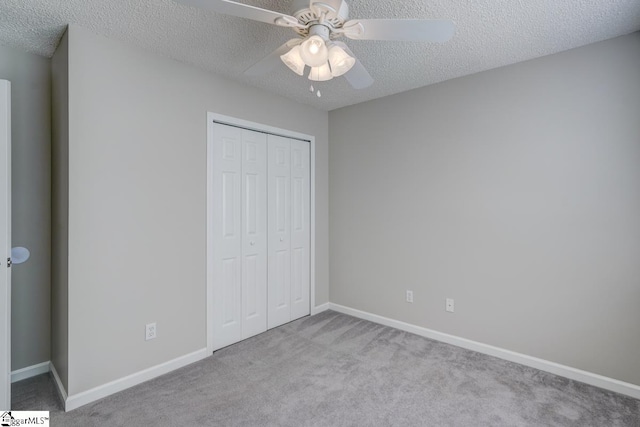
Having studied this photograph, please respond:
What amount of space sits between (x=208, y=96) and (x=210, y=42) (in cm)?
56

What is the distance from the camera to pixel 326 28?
4.99 ft

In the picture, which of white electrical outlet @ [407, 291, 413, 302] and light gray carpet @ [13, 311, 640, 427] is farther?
white electrical outlet @ [407, 291, 413, 302]

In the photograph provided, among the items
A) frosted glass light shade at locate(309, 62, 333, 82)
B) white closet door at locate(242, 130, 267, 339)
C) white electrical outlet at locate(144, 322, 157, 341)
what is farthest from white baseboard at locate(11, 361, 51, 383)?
frosted glass light shade at locate(309, 62, 333, 82)

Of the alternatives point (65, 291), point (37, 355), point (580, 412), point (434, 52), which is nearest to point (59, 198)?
point (65, 291)

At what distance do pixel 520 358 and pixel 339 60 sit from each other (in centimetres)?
266

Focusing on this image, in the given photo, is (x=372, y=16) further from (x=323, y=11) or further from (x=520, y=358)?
(x=520, y=358)

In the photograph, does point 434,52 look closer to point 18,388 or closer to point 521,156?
point 521,156

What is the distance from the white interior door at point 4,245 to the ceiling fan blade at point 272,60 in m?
1.42

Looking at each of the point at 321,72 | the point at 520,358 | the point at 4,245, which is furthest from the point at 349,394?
the point at 4,245

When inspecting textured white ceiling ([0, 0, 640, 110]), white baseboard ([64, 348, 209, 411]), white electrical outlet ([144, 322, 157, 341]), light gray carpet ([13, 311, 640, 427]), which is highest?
textured white ceiling ([0, 0, 640, 110])

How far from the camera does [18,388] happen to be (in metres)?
2.22

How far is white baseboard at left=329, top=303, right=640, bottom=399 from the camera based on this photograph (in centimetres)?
220

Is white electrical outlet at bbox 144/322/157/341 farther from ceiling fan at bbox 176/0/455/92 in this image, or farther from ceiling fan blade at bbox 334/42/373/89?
ceiling fan blade at bbox 334/42/373/89

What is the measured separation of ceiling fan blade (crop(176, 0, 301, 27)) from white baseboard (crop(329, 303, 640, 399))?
285 centimetres
